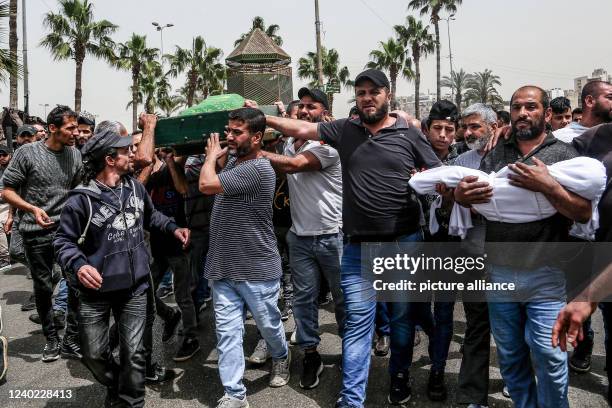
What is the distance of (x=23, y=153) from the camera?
4496 millimetres

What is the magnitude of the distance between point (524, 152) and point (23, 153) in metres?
4.10

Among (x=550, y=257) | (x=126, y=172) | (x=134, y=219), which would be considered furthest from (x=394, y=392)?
(x=126, y=172)

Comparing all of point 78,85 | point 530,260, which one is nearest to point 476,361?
point 530,260

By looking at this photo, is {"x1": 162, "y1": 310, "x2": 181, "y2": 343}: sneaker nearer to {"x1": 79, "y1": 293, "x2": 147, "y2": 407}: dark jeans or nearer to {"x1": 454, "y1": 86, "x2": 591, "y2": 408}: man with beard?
{"x1": 79, "y1": 293, "x2": 147, "y2": 407}: dark jeans

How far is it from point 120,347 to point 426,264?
6.98ft

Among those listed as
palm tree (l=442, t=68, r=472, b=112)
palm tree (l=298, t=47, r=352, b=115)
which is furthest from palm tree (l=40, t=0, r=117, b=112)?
palm tree (l=442, t=68, r=472, b=112)

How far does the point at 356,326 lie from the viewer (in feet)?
10.9

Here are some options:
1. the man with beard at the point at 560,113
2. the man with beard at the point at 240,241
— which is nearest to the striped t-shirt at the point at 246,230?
the man with beard at the point at 240,241

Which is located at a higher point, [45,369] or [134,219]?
[134,219]

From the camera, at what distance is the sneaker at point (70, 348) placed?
4.34m

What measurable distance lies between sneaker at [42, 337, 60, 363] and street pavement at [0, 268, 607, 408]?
0.22ft

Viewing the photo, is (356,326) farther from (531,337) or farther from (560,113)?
(560,113)

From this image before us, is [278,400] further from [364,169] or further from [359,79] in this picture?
[359,79]

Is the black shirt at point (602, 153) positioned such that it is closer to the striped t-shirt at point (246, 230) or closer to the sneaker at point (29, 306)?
the striped t-shirt at point (246, 230)
